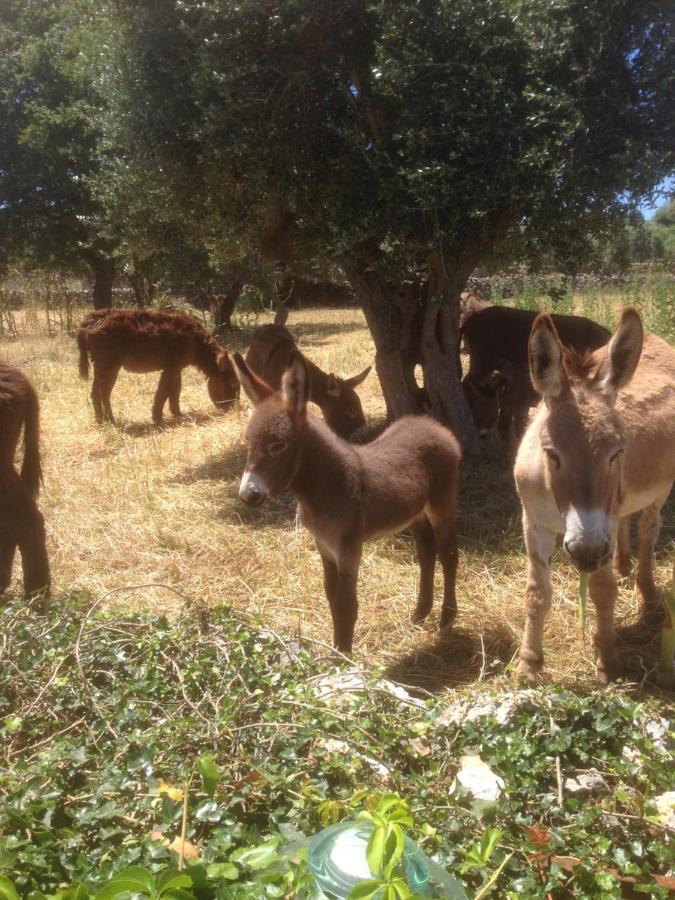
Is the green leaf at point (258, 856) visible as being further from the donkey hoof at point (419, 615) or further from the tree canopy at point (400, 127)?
the tree canopy at point (400, 127)

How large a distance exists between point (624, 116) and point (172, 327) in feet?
25.2

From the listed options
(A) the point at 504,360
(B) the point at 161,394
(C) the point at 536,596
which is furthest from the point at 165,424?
(C) the point at 536,596

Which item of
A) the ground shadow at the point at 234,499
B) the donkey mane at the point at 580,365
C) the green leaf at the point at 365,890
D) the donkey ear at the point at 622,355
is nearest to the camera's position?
the green leaf at the point at 365,890

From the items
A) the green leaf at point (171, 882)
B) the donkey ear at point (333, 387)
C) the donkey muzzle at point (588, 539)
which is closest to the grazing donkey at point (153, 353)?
the donkey ear at point (333, 387)

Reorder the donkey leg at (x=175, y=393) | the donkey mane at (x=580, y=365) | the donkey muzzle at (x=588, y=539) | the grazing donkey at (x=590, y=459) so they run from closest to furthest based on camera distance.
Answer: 1. the donkey muzzle at (x=588, y=539)
2. the grazing donkey at (x=590, y=459)
3. the donkey mane at (x=580, y=365)
4. the donkey leg at (x=175, y=393)

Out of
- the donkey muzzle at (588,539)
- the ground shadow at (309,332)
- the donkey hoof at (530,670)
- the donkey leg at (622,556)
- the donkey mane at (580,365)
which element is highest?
the ground shadow at (309,332)

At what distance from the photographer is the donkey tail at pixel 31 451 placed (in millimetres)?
5195

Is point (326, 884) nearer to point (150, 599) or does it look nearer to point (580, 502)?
point (580, 502)

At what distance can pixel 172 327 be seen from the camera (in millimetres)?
11453

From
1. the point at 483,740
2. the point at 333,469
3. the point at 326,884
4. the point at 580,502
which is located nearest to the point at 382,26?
the point at 333,469

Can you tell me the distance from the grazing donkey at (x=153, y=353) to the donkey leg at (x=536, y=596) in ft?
26.9

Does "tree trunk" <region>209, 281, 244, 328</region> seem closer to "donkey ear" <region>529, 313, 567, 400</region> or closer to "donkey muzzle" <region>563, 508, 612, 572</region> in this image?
"donkey ear" <region>529, 313, 567, 400</region>

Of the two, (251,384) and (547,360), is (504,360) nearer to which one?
(251,384)

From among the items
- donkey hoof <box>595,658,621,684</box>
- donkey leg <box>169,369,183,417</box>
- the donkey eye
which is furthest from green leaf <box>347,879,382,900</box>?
donkey leg <box>169,369,183,417</box>
